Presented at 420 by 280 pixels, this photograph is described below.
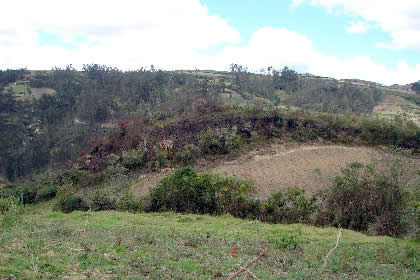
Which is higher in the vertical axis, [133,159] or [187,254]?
[187,254]

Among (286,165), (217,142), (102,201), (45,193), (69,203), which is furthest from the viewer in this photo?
(217,142)

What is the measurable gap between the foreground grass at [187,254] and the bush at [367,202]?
6.35ft

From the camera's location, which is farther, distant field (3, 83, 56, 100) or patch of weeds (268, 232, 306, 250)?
distant field (3, 83, 56, 100)

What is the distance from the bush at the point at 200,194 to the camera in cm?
1521

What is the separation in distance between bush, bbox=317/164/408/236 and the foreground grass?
6.35 feet

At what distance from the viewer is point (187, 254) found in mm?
7832

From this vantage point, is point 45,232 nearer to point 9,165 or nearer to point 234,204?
point 234,204

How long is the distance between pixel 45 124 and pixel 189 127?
29787 millimetres

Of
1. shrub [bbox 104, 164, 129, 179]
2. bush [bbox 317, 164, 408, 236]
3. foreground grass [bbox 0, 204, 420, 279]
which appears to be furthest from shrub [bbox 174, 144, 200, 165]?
foreground grass [bbox 0, 204, 420, 279]

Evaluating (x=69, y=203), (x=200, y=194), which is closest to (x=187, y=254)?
(x=200, y=194)

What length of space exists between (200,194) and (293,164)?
1002 cm

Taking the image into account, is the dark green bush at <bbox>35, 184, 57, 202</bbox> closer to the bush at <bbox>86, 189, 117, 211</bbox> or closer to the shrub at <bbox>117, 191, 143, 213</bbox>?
the bush at <bbox>86, 189, 117, 211</bbox>

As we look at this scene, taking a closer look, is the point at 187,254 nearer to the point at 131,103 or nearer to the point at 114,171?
the point at 114,171

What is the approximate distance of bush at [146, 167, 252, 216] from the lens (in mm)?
15212
